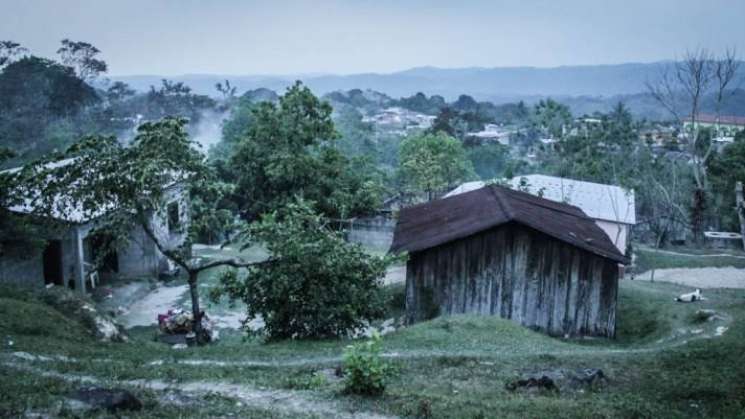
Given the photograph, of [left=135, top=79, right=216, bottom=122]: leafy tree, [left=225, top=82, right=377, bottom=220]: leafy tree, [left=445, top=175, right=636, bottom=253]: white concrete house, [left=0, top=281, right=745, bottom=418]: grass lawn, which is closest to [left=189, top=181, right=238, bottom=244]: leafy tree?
[left=0, top=281, right=745, bottom=418]: grass lawn

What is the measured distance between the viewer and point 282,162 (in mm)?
30391

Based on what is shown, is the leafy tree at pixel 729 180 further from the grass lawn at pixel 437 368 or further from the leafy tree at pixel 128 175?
the leafy tree at pixel 128 175

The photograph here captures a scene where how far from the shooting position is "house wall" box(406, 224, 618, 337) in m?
18.5

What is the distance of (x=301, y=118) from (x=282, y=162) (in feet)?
8.34

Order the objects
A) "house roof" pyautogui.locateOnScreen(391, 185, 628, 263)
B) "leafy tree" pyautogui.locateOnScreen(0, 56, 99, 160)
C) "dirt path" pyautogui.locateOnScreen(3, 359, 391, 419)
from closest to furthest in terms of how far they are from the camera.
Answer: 1. "dirt path" pyautogui.locateOnScreen(3, 359, 391, 419)
2. "house roof" pyautogui.locateOnScreen(391, 185, 628, 263)
3. "leafy tree" pyautogui.locateOnScreen(0, 56, 99, 160)

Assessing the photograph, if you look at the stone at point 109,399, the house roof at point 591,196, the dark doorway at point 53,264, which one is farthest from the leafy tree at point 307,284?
the house roof at point 591,196

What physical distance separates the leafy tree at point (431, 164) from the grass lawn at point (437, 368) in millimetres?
24528

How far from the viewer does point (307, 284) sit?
15.8m

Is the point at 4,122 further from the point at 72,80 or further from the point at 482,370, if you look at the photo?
the point at 482,370

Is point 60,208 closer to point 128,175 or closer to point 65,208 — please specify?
point 65,208

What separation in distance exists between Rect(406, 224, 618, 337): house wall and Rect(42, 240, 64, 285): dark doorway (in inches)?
539

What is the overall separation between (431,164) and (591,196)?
1133 cm

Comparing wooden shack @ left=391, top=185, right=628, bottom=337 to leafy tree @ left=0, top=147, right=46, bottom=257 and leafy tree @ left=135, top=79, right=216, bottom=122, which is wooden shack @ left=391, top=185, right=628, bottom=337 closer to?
leafy tree @ left=0, top=147, right=46, bottom=257

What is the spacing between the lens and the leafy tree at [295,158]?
3091 cm
